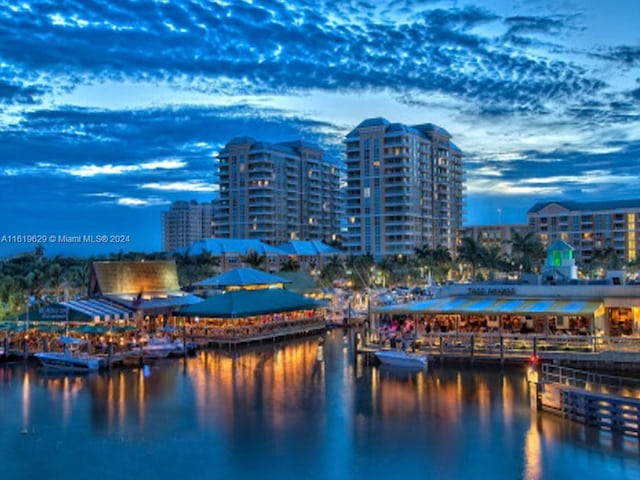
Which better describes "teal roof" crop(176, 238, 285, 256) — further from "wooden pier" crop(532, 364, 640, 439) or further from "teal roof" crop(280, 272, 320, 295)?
"wooden pier" crop(532, 364, 640, 439)

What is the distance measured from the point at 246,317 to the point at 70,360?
16.3 meters

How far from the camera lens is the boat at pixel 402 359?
144 ft

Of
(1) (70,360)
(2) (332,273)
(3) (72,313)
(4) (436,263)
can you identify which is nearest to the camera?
(1) (70,360)

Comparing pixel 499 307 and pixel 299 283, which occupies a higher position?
pixel 299 283

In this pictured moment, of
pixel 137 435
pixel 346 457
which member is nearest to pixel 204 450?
pixel 137 435

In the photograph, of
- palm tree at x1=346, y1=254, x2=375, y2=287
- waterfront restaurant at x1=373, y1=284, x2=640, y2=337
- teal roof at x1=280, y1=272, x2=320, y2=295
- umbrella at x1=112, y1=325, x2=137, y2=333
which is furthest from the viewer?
palm tree at x1=346, y1=254, x2=375, y2=287

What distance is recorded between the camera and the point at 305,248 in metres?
132

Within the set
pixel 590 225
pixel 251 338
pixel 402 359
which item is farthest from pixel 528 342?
pixel 590 225

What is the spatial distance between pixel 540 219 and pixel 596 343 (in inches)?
4531

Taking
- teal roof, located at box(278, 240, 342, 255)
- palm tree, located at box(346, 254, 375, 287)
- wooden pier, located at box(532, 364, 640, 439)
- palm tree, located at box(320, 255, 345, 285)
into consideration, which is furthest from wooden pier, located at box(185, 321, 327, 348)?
teal roof, located at box(278, 240, 342, 255)

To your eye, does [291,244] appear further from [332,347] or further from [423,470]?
[423,470]

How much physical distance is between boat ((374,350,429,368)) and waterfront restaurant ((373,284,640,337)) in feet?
17.5

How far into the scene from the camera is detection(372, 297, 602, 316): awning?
4638cm

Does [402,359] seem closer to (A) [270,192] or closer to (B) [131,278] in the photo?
(B) [131,278]
